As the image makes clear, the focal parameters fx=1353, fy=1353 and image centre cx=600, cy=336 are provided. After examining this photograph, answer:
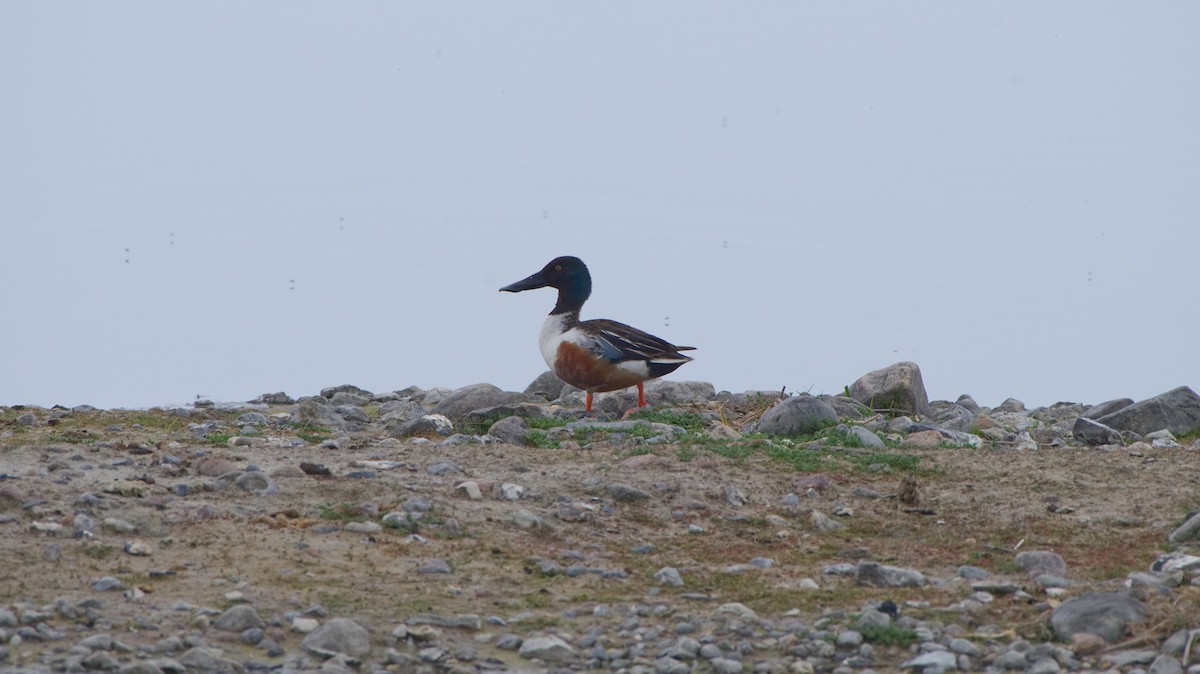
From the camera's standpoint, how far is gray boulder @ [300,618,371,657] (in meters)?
5.61

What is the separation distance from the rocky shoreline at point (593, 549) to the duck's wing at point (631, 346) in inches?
49.6

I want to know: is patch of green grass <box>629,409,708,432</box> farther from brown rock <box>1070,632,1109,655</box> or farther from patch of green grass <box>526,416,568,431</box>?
brown rock <box>1070,632,1109,655</box>

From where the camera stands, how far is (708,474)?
890 centimetres

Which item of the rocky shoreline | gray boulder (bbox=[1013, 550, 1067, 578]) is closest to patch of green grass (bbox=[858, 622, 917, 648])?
the rocky shoreline

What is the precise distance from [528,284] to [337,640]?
29.5 feet

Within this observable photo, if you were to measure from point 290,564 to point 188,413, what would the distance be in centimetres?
589

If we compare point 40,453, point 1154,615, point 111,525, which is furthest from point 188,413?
point 1154,615

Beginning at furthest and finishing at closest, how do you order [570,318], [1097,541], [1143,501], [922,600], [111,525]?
[570,318] → [1143,501] → [1097,541] → [111,525] → [922,600]

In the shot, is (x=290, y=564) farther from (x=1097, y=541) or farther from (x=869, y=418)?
(x=869, y=418)

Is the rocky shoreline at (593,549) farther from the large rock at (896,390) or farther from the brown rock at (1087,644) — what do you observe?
the large rock at (896,390)

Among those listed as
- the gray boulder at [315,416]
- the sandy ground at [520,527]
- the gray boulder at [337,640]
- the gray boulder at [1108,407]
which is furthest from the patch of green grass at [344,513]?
the gray boulder at [1108,407]

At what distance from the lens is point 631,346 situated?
12.5 m

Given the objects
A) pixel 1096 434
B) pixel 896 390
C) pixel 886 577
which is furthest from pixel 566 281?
pixel 886 577

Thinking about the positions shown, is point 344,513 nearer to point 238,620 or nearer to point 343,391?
point 238,620
